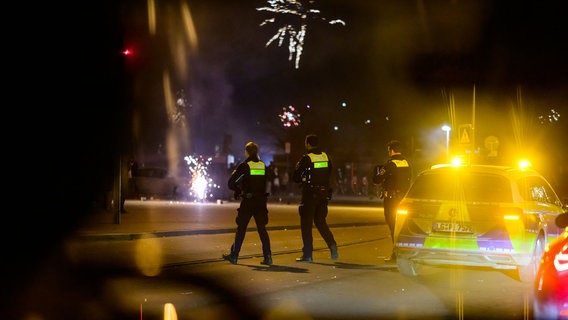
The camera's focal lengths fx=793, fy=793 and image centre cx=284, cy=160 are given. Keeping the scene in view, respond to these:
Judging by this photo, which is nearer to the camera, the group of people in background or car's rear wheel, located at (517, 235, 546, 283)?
car's rear wheel, located at (517, 235, 546, 283)

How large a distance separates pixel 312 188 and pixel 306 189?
4.0 inches

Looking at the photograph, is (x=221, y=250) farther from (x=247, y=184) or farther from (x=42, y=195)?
(x=42, y=195)

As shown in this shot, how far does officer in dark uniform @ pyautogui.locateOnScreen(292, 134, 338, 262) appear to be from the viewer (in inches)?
483

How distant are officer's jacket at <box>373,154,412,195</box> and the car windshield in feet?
6.05

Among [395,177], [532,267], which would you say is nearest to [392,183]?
[395,177]

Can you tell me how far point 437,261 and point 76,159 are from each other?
27.0 meters

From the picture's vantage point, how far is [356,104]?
185 feet

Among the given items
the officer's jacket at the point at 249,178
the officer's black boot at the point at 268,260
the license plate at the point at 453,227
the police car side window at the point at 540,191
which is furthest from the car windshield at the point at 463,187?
the officer's black boot at the point at 268,260

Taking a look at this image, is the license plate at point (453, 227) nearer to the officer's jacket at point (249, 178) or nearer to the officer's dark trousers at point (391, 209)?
the officer's dark trousers at point (391, 209)

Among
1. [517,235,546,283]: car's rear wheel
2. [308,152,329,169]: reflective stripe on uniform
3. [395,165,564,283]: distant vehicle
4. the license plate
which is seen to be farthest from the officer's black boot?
[517,235,546,283]: car's rear wheel

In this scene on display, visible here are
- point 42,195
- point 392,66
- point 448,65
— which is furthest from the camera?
point 392,66

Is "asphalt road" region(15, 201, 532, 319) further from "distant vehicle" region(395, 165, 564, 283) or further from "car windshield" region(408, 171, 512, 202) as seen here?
"car windshield" region(408, 171, 512, 202)

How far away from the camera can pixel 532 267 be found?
998 cm

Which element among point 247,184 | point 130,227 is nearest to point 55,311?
point 247,184
